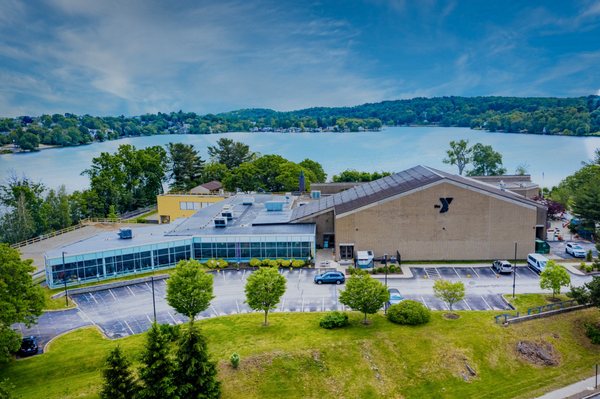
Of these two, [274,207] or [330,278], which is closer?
[330,278]

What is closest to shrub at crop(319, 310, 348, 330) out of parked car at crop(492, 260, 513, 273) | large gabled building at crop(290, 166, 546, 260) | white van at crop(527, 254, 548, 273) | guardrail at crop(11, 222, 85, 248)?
large gabled building at crop(290, 166, 546, 260)

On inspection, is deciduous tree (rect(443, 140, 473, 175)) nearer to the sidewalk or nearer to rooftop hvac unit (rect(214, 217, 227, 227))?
rooftop hvac unit (rect(214, 217, 227, 227))

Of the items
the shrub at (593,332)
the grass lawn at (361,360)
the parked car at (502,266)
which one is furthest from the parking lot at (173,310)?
the shrub at (593,332)

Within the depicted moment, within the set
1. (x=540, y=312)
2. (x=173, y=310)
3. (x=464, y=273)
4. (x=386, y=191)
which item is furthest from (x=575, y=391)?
(x=386, y=191)

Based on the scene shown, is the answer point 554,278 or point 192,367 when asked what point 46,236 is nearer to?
point 192,367

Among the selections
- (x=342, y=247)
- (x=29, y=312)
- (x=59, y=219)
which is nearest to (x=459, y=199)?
(x=342, y=247)

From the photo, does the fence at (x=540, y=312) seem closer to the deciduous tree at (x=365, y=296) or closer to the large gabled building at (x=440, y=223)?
the deciduous tree at (x=365, y=296)
